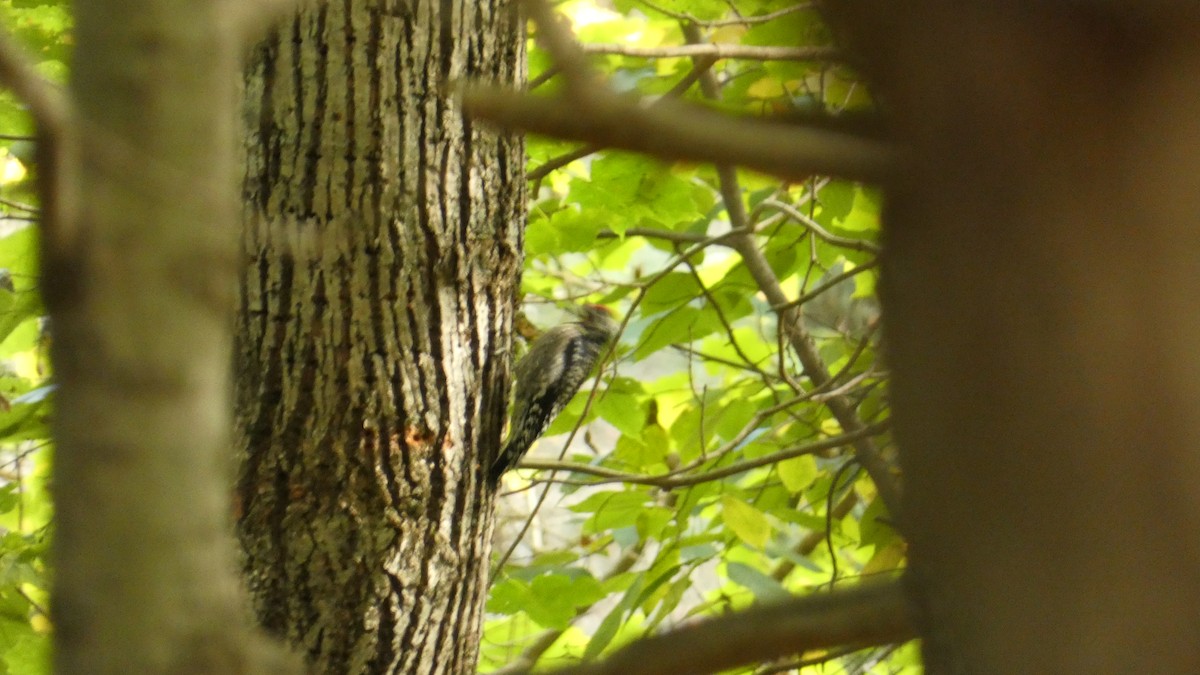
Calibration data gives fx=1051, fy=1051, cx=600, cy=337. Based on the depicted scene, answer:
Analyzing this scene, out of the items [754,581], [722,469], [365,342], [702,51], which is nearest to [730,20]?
[702,51]

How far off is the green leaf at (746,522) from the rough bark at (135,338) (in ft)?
6.35

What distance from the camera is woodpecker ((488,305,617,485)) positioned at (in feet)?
10.0

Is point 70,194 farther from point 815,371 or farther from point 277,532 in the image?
point 815,371

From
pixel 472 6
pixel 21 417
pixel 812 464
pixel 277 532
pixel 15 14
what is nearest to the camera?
pixel 277 532

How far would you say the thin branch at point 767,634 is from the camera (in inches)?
23.7

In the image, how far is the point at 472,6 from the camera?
187 cm

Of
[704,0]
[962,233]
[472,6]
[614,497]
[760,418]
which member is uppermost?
[704,0]

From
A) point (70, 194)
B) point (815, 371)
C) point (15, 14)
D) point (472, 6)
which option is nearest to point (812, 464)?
point (815, 371)

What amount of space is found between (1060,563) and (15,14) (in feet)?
8.28

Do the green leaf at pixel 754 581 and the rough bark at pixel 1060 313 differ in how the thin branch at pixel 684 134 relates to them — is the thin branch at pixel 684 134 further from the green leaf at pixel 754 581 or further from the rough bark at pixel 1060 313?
the green leaf at pixel 754 581

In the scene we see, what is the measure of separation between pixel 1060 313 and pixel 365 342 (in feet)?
4.46

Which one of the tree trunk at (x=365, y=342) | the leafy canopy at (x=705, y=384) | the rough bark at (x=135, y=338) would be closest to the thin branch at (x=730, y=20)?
the leafy canopy at (x=705, y=384)

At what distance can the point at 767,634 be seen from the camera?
0.60 metres

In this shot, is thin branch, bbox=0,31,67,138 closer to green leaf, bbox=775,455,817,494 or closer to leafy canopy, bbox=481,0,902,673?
leafy canopy, bbox=481,0,902,673
